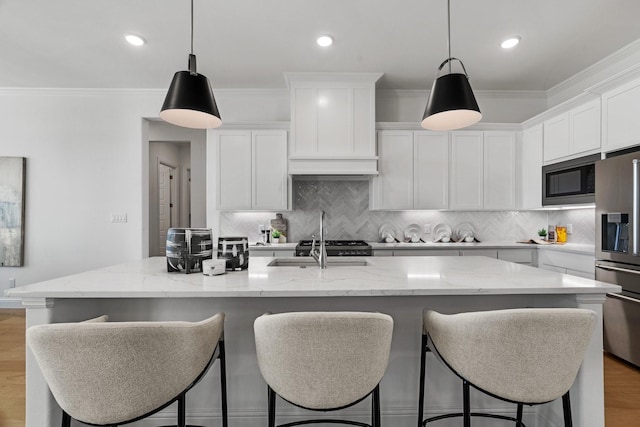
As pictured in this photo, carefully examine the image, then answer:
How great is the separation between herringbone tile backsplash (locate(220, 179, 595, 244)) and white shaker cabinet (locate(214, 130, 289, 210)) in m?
0.44

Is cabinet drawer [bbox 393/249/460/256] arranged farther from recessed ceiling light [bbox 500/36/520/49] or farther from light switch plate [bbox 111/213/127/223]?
light switch plate [bbox 111/213/127/223]

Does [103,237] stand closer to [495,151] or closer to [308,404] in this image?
[308,404]

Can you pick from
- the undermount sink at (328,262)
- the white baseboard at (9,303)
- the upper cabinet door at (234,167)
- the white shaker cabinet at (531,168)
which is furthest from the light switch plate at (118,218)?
the white shaker cabinet at (531,168)

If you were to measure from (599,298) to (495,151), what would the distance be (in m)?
2.97

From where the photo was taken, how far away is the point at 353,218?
437cm

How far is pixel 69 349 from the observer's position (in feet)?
3.47

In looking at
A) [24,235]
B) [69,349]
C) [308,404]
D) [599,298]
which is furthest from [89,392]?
[24,235]

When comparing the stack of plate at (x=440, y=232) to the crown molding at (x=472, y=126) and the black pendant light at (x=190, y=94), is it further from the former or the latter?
the black pendant light at (x=190, y=94)

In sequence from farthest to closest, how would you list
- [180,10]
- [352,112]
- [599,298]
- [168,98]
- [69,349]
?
[352,112] < [180,10] < [168,98] < [599,298] < [69,349]

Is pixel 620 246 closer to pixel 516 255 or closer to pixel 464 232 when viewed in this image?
pixel 516 255

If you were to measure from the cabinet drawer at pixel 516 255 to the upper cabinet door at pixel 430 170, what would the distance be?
2.70 feet

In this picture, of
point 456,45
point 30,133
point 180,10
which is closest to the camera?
point 180,10

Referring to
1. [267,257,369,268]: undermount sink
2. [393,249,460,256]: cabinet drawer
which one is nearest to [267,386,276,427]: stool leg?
[267,257,369,268]: undermount sink

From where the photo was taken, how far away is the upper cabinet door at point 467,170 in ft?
13.3
